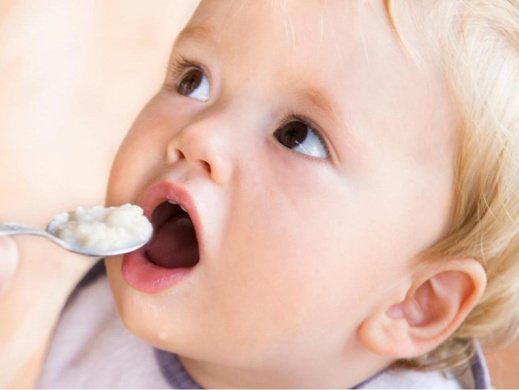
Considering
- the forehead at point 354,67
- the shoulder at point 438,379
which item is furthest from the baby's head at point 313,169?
the shoulder at point 438,379

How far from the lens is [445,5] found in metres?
0.54

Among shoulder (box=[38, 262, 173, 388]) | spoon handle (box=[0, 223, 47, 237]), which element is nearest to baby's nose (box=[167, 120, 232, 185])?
spoon handle (box=[0, 223, 47, 237])

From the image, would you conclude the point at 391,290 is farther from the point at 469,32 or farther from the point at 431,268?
the point at 469,32

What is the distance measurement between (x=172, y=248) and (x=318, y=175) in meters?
0.13

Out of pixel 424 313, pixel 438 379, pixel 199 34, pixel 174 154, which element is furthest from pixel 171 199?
pixel 438 379

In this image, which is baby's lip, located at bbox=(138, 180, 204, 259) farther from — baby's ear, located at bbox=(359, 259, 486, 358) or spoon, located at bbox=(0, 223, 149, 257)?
baby's ear, located at bbox=(359, 259, 486, 358)

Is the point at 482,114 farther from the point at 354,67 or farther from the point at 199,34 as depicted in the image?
the point at 199,34

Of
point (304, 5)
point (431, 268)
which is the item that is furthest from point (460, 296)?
point (304, 5)

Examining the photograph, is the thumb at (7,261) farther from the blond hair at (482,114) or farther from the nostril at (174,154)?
the blond hair at (482,114)

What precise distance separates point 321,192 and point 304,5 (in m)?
0.14

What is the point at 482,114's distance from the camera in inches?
21.5

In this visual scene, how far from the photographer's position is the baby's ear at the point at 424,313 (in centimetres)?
60

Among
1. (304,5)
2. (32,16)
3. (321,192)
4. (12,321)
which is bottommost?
(12,321)

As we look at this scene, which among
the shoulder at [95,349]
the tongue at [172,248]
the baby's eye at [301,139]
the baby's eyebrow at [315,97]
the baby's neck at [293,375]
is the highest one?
the baby's eyebrow at [315,97]
